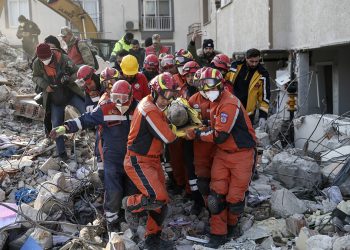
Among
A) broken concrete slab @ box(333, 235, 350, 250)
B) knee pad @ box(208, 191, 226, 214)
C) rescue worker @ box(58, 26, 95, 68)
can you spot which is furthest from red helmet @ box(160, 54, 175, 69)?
broken concrete slab @ box(333, 235, 350, 250)

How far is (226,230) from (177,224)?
0.68 meters

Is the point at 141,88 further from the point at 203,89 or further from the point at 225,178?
the point at 225,178

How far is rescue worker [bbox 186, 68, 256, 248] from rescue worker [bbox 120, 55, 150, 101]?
1.21 metres

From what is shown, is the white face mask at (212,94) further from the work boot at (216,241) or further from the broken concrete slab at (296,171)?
the broken concrete slab at (296,171)

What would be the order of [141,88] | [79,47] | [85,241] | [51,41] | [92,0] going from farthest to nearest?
[92,0] → [79,47] → [51,41] → [141,88] → [85,241]

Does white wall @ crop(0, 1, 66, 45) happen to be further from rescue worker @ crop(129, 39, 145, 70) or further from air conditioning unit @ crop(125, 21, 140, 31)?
rescue worker @ crop(129, 39, 145, 70)

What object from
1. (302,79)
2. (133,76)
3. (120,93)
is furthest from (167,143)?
(302,79)

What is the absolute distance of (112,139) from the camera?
200 inches

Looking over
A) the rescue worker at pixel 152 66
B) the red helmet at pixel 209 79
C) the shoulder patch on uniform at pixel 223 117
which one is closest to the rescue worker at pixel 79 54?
the rescue worker at pixel 152 66

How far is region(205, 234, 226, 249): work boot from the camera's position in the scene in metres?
4.81

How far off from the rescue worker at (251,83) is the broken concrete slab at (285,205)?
1.67 meters

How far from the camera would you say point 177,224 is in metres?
5.35

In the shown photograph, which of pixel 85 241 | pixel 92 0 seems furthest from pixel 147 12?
pixel 85 241

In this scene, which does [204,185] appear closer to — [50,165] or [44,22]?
[50,165]
